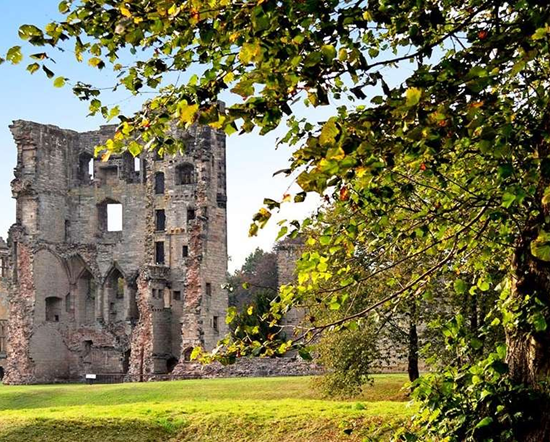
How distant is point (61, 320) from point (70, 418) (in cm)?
3383

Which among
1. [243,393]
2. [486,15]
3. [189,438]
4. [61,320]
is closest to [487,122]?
[486,15]

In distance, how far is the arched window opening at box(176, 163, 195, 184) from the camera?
52719 millimetres

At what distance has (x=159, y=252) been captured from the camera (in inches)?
2085

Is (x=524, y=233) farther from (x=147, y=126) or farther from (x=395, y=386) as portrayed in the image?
(x=395, y=386)

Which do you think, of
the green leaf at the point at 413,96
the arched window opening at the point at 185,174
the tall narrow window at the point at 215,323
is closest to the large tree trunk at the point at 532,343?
the green leaf at the point at 413,96

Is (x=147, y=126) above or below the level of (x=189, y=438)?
above

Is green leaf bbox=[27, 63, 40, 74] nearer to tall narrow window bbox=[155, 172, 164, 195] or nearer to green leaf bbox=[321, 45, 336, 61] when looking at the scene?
green leaf bbox=[321, 45, 336, 61]

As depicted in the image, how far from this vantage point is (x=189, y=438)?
754 inches

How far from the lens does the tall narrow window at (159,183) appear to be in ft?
176

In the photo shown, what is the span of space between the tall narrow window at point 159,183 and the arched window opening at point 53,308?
845 centimetres

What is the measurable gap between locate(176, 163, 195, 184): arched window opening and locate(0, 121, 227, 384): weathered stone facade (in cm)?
6

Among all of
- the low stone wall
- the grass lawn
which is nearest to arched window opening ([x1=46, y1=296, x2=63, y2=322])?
the low stone wall

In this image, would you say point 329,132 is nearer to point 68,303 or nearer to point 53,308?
point 53,308

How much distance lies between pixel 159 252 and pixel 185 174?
4693 mm
